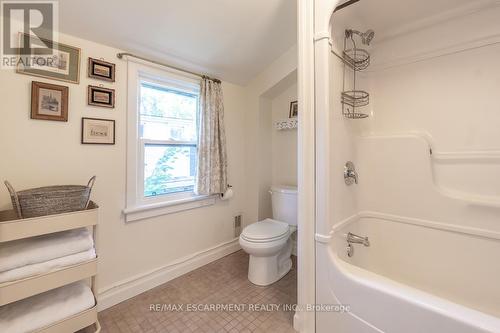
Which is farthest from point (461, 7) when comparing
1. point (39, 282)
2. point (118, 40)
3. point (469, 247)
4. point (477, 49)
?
point (39, 282)

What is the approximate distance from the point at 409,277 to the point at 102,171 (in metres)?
2.40

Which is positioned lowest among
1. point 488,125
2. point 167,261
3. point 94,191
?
point 167,261

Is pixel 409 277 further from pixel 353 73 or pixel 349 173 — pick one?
pixel 353 73

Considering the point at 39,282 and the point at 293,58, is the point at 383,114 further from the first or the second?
the point at 39,282

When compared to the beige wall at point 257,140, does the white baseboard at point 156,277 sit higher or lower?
lower

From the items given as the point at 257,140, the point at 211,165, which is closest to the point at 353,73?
the point at 257,140

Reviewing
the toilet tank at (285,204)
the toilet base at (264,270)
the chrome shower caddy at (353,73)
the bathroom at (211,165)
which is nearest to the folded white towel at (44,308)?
the bathroom at (211,165)

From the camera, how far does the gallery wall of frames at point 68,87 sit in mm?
1346

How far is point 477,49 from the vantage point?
144cm

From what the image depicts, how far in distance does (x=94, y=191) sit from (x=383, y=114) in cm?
233

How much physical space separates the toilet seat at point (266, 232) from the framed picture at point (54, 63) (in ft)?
5.62

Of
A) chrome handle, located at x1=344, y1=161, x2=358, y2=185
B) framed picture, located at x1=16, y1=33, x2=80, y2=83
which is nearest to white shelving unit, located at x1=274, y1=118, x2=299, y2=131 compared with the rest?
chrome handle, located at x1=344, y1=161, x2=358, y2=185

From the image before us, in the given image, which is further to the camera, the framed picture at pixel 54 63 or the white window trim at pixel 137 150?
the white window trim at pixel 137 150

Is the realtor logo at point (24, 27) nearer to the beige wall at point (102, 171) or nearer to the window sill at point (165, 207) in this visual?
the beige wall at point (102, 171)
